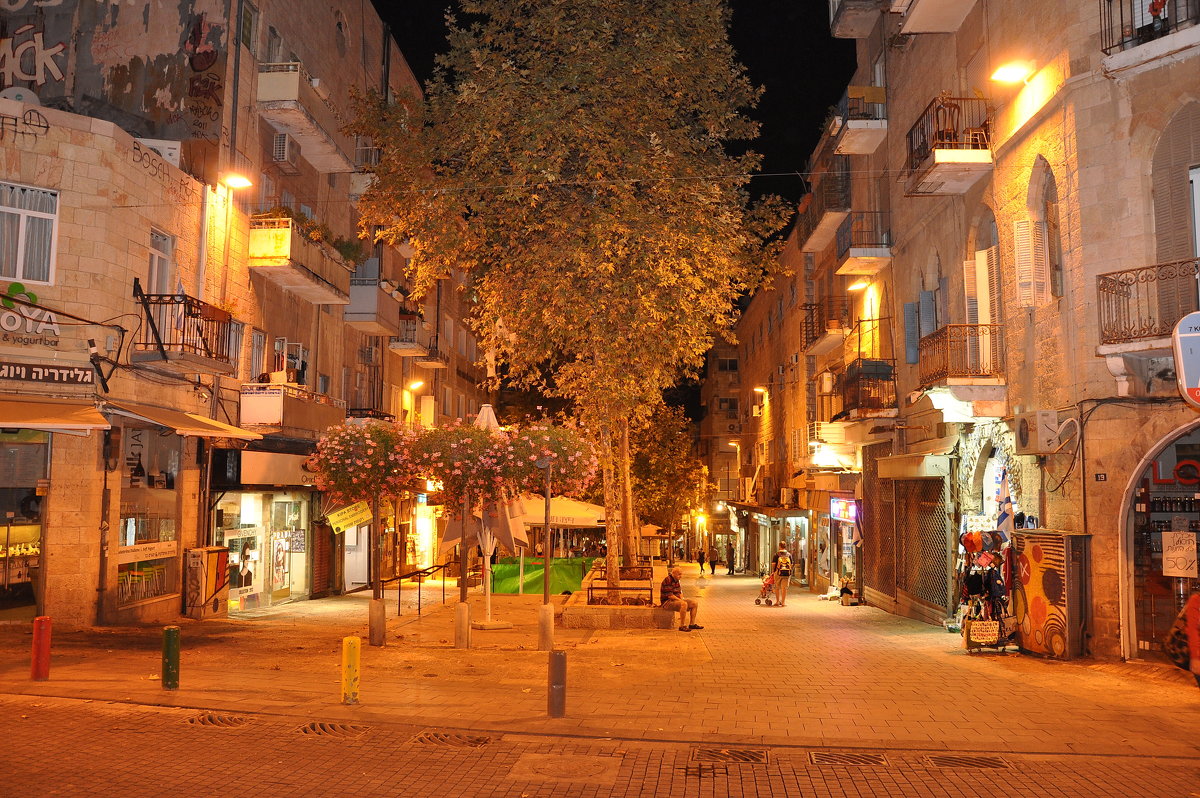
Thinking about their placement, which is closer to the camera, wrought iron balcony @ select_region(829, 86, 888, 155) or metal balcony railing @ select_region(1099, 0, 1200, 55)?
metal balcony railing @ select_region(1099, 0, 1200, 55)

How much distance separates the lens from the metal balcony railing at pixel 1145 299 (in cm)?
1337

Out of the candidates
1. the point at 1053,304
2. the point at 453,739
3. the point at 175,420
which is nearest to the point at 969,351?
the point at 1053,304

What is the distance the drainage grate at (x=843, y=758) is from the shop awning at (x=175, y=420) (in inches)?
490

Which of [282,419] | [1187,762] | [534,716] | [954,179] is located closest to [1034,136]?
[954,179]

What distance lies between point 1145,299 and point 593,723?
10038 mm

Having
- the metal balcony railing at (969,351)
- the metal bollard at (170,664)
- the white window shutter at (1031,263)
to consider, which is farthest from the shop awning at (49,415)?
the white window shutter at (1031,263)

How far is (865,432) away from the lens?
27016mm

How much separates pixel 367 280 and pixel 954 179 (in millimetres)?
18048

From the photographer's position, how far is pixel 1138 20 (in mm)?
14172

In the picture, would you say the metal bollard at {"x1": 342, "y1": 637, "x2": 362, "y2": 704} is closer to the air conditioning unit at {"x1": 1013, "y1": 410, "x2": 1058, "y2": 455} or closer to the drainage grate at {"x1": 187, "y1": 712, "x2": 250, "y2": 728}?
the drainage grate at {"x1": 187, "y1": 712, "x2": 250, "y2": 728}

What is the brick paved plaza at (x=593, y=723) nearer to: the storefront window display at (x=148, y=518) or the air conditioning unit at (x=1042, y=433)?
the storefront window display at (x=148, y=518)

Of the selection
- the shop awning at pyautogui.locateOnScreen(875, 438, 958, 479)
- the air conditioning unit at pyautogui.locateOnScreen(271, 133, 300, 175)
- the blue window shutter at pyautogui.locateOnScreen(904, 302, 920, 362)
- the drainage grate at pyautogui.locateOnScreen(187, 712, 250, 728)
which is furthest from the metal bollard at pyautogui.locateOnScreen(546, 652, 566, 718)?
the air conditioning unit at pyautogui.locateOnScreen(271, 133, 300, 175)

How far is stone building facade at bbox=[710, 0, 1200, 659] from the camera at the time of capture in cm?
1386

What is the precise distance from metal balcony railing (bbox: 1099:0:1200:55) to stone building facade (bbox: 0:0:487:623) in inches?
560
